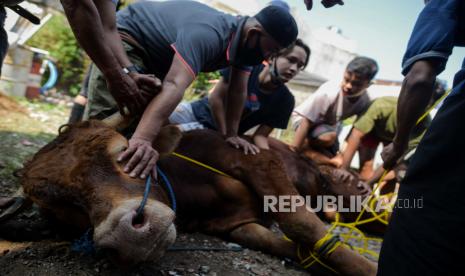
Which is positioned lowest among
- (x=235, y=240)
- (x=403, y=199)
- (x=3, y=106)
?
(x=3, y=106)

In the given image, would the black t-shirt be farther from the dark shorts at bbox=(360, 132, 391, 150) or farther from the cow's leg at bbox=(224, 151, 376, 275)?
the dark shorts at bbox=(360, 132, 391, 150)

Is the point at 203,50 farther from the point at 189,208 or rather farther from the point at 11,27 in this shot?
the point at 11,27

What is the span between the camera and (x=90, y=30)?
2.09m

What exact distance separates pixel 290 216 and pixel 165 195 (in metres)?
1.02

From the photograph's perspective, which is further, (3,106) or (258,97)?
(3,106)

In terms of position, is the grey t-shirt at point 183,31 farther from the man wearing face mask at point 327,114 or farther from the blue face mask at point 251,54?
the man wearing face mask at point 327,114

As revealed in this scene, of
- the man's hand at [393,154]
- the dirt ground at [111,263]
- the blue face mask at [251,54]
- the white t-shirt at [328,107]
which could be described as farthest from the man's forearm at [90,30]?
the white t-shirt at [328,107]

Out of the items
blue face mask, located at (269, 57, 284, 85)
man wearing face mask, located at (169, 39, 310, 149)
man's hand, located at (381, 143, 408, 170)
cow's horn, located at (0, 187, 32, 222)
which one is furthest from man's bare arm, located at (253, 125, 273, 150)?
cow's horn, located at (0, 187, 32, 222)

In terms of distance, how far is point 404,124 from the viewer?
8.39 ft

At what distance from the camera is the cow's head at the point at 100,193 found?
1577 millimetres

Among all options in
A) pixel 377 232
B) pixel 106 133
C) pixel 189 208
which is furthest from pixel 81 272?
pixel 377 232

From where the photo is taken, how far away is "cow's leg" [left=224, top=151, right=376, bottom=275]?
257 cm

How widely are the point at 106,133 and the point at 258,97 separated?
2.24 metres

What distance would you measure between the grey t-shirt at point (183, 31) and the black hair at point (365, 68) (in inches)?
89.2
